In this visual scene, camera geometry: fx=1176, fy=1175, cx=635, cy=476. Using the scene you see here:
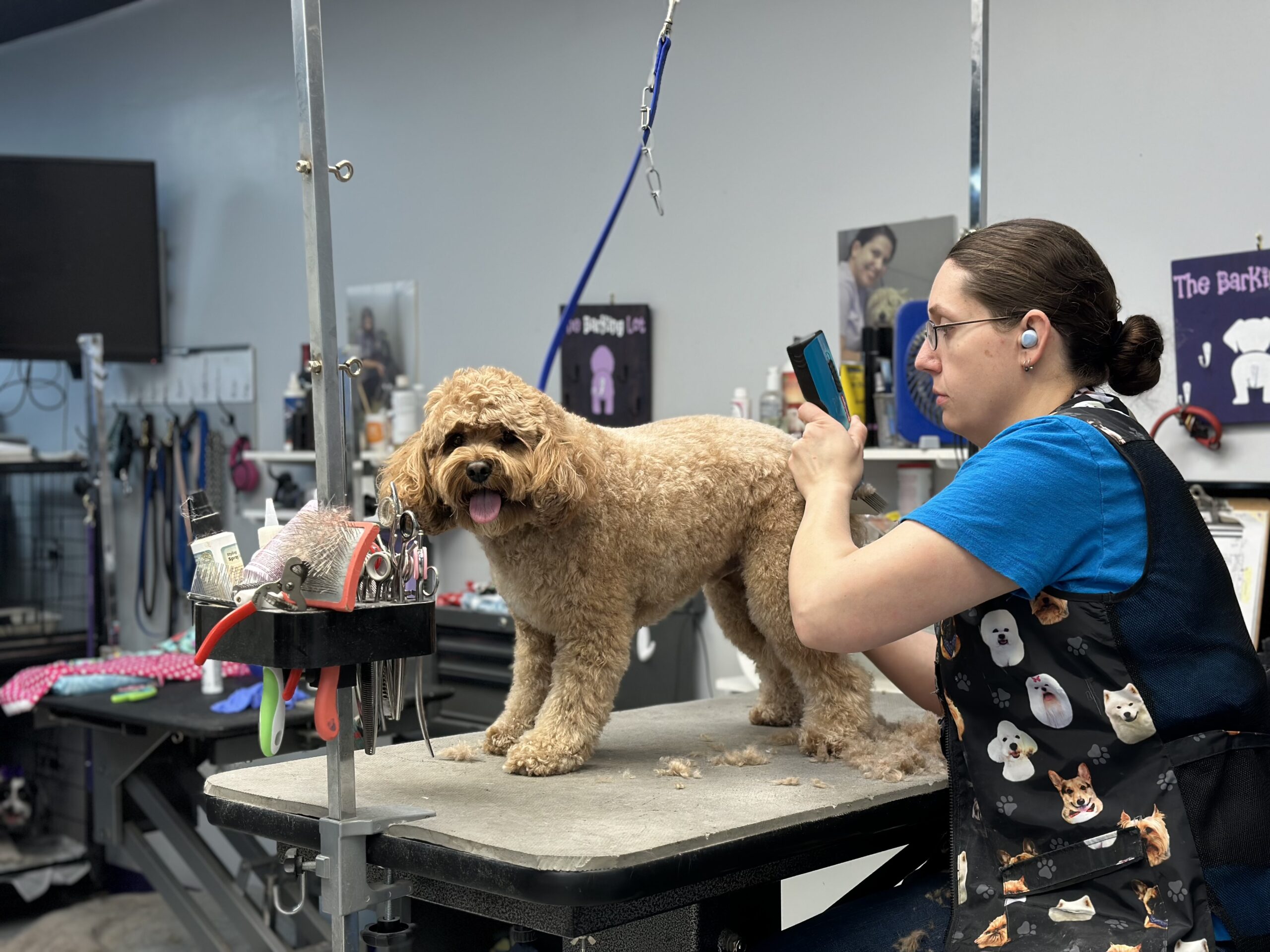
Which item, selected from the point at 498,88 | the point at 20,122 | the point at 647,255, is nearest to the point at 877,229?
the point at 647,255

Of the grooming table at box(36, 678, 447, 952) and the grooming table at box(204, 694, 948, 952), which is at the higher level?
the grooming table at box(204, 694, 948, 952)

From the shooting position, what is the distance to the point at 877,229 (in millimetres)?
2889

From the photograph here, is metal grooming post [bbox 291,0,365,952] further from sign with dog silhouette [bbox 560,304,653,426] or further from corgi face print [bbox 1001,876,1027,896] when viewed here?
sign with dog silhouette [bbox 560,304,653,426]

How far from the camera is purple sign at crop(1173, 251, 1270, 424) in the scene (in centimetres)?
229

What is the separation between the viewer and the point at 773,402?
9.64ft

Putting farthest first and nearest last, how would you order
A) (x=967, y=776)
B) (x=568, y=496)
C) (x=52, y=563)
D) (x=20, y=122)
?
1. (x=20, y=122)
2. (x=52, y=563)
3. (x=568, y=496)
4. (x=967, y=776)

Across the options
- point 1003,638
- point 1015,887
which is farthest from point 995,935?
point 1003,638

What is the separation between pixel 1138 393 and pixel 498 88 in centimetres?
285

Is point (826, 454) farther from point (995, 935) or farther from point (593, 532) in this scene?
point (995, 935)

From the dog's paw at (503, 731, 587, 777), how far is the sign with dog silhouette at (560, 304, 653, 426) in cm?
203

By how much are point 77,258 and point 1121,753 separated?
4.20 meters

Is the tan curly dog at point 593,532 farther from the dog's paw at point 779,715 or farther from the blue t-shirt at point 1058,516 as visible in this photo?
the blue t-shirt at point 1058,516

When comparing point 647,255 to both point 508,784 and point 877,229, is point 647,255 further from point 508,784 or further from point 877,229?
point 508,784

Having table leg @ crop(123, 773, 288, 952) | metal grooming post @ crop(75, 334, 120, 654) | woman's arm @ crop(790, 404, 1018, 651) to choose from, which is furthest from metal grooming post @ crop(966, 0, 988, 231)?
Answer: metal grooming post @ crop(75, 334, 120, 654)
